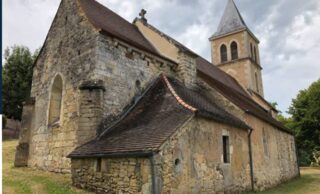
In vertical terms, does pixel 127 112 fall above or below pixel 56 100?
below

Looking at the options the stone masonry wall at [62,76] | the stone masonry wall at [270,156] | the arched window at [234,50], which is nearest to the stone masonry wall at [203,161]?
the stone masonry wall at [270,156]

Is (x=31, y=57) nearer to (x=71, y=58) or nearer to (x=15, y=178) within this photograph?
(x=71, y=58)

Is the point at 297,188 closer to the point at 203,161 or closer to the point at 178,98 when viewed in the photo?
the point at 203,161

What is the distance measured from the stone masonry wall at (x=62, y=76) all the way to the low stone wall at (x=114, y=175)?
1583 mm

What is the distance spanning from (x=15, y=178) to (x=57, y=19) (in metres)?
7.03

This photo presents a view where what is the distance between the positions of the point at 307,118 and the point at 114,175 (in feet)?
81.8

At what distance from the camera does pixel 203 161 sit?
978 centimetres

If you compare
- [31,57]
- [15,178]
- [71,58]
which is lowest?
[15,178]

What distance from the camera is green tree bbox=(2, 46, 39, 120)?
88.4 feet

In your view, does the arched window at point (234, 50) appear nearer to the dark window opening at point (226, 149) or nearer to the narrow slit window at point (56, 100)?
the dark window opening at point (226, 149)

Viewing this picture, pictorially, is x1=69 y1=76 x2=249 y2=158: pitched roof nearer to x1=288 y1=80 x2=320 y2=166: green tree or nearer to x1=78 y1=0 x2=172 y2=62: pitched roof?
x1=78 y1=0 x2=172 y2=62: pitched roof

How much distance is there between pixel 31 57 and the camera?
29.0m

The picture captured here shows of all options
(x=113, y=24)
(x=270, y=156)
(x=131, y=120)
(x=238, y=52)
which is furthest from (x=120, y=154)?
(x=238, y=52)

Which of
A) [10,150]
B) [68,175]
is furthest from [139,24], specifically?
[10,150]
